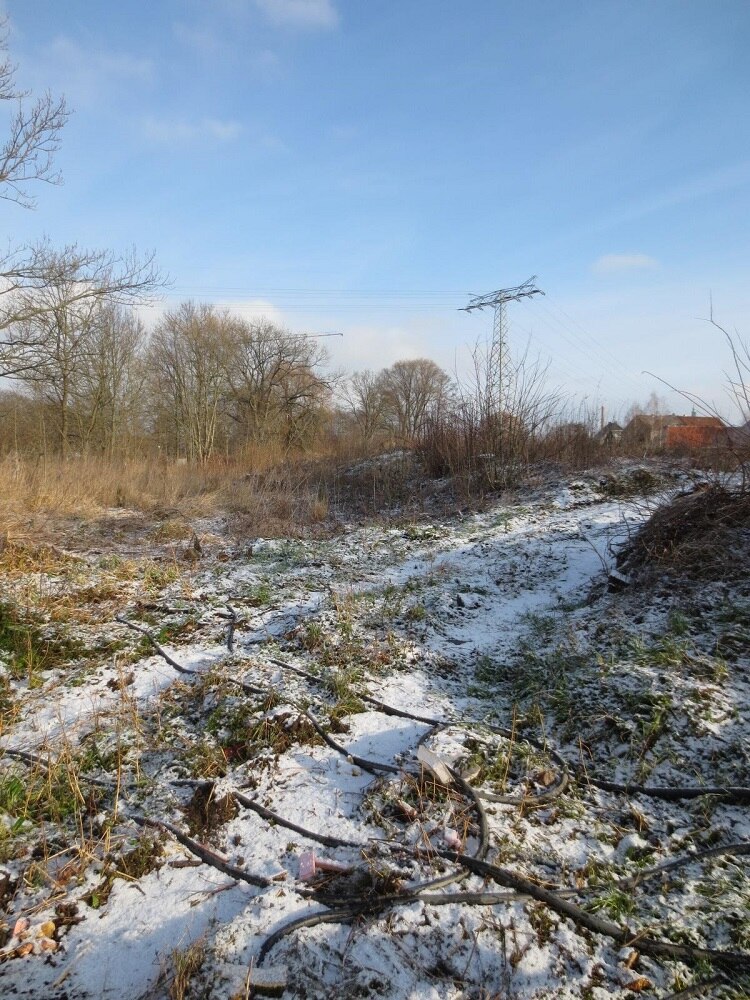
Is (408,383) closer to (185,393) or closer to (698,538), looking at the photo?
(185,393)

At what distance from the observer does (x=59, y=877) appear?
1776mm

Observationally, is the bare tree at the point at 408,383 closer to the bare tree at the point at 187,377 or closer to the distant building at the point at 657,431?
the bare tree at the point at 187,377

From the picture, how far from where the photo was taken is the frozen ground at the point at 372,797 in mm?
1550

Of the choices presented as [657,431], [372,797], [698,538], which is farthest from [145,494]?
[657,431]

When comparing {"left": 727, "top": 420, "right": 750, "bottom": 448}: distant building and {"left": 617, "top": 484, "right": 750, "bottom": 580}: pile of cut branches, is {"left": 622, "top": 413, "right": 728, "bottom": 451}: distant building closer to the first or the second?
{"left": 727, "top": 420, "right": 750, "bottom": 448}: distant building

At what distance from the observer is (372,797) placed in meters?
2.20

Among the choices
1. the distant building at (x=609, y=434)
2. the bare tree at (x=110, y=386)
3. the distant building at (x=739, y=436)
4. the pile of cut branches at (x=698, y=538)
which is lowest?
the pile of cut branches at (x=698, y=538)

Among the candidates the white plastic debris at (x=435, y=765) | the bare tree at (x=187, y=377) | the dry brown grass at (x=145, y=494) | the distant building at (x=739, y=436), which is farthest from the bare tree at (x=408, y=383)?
the white plastic debris at (x=435, y=765)

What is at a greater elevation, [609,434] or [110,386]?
[110,386]

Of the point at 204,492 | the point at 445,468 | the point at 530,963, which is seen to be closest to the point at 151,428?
the point at 204,492

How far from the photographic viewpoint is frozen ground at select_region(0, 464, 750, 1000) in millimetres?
1550

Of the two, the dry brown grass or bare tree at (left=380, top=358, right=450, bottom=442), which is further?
bare tree at (left=380, top=358, right=450, bottom=442)

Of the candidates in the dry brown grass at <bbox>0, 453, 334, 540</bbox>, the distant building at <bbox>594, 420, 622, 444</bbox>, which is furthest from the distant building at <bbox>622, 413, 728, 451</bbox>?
the dry brown grass at <bbox>0, 453, 334, 540</bbox>

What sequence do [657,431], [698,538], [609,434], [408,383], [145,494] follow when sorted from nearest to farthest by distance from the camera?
[698,538] < [145,494] < [609,434] < [657,431] < [408,383]
